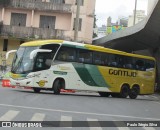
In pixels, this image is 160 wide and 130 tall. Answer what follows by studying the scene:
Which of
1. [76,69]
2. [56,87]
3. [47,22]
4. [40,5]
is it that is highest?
[40,5]

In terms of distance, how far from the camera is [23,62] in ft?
82.4

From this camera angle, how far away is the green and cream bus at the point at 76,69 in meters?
24.8

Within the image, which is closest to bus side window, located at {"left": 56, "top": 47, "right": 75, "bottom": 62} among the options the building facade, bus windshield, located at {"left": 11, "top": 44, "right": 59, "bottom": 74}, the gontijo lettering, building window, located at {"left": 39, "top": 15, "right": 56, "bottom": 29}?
bus windshield, located at {"left": 11, "top": 44, "right": 59, "bottom": 74}

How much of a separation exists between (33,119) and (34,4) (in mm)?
40555

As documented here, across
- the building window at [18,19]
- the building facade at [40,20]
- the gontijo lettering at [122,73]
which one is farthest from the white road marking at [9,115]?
the building window at [18,19]

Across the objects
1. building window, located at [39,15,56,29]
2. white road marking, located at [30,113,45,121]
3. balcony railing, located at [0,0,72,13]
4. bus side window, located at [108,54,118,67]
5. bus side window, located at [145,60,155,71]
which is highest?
balcony railing, located at [0,0,72,13]

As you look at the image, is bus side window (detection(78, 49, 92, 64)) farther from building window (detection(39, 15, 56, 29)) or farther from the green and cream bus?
building window (detection(39, 15, 56, 29))

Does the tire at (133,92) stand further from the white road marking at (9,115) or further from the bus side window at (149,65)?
the white road marking at (9,115)

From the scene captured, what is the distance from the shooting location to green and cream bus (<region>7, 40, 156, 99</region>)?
2483 centimetres

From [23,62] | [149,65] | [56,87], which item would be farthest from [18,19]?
[56,87]

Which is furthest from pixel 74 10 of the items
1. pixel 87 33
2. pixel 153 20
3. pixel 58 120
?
pixel 58 120

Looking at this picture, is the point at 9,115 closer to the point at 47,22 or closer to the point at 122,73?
the point at 122,73

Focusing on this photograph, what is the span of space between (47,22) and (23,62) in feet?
93.4

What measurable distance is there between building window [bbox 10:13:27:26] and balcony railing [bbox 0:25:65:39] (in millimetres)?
1885
